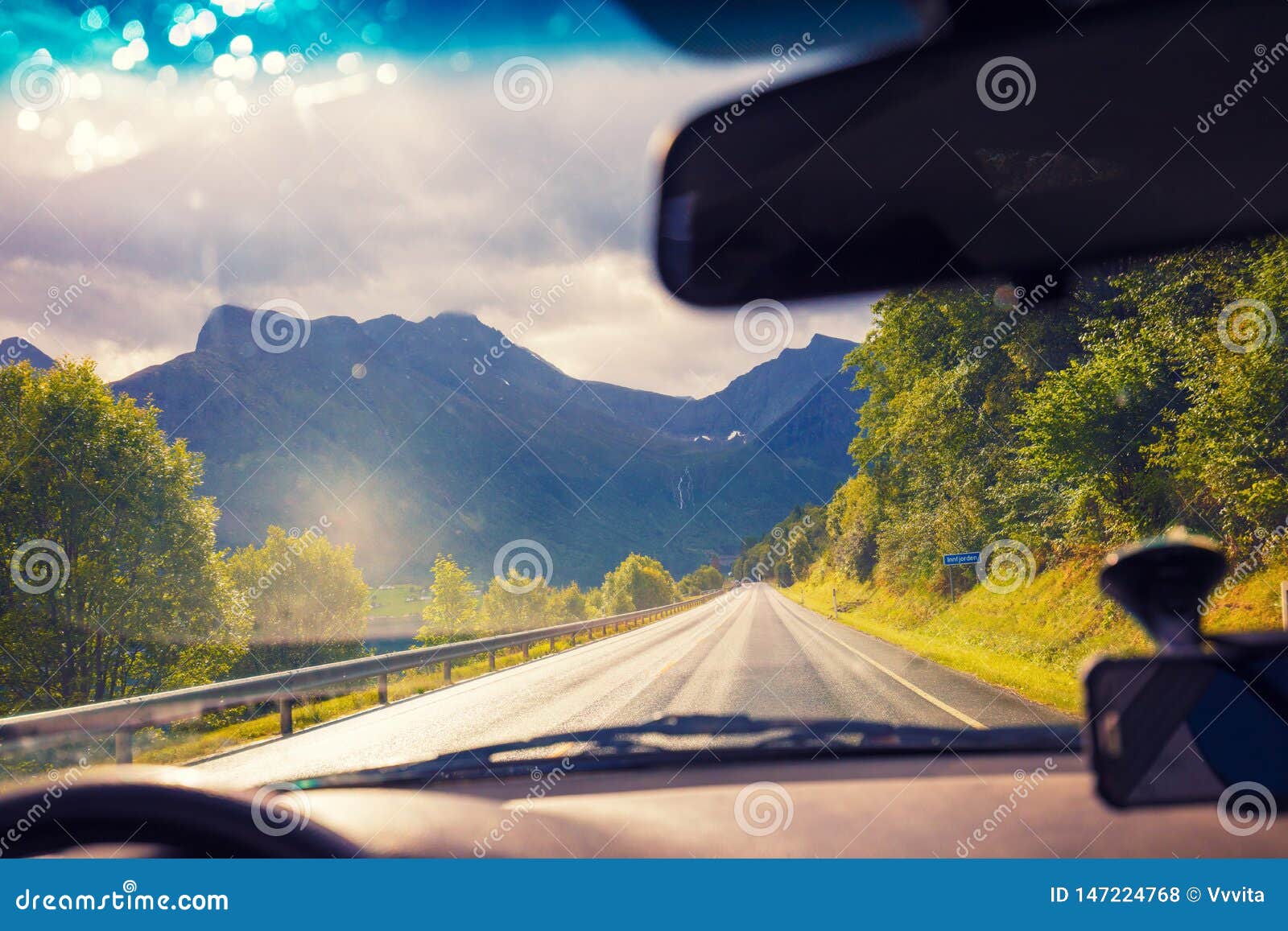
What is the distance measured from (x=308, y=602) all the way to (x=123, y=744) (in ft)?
171

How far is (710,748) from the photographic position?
4.46m

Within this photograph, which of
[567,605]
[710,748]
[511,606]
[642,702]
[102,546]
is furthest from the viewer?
[567,605]

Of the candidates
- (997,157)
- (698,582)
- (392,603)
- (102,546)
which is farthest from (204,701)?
(698,582)

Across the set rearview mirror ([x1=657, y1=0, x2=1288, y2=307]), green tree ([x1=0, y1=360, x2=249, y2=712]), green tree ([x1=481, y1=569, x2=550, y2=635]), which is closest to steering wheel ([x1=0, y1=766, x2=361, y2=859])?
rearview mirror ([x1=657, y1=0, x2=1288, y2=307])

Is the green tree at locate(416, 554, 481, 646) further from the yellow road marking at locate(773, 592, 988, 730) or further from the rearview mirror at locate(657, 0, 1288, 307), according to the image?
the rearview mirror at locate(657, 0, 1288, 307)

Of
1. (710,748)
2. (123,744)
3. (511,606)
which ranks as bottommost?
(710,748)

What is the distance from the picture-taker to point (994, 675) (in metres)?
9.87

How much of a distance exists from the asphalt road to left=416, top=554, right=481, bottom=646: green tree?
64.6ft

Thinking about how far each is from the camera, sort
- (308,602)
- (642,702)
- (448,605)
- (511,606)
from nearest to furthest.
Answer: (642,702) < (448,605) < (308,602) < (511,606)

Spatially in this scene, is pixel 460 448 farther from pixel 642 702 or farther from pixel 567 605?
pixel 642 702

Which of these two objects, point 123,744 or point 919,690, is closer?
point 123,744

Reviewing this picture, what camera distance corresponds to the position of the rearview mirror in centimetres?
342

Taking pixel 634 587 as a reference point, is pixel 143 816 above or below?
below

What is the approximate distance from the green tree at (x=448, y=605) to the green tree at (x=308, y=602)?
1147 centimetres
